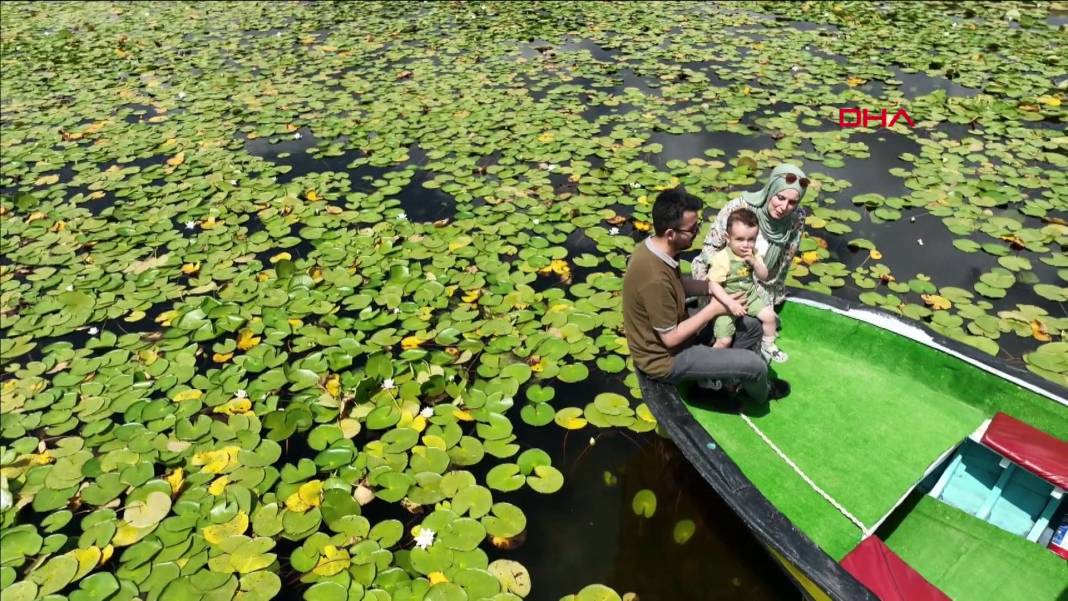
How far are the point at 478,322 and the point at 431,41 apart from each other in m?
8.35


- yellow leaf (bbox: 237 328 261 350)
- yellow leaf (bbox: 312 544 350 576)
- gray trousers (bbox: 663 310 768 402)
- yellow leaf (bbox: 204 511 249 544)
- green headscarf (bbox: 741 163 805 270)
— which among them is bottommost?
yellow leaf (bbox: 312 544 350 576)

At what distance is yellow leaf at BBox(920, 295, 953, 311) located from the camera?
4031 mm

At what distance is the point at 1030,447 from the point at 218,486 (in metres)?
4.02

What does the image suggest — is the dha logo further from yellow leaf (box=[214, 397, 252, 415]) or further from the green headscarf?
yellow leaf (box=[214, 397, 252, 415])

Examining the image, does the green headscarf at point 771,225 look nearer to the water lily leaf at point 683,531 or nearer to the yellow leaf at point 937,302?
the water lily leaf at point 683,531

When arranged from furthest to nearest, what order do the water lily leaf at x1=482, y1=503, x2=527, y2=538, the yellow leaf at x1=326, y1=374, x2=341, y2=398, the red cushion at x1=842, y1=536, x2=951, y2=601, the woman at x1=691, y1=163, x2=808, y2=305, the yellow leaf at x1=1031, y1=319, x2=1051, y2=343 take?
the yellow leaf at x1=1031, y1=319, x2=1051, y2=343 < the yellow leaf at x1=326, y1=374, x2=341, y2=398 < the woman at x1=691, y1=163, x2=808, y2=305 < the water lily leaf at x1=482, y1=503, x2=527, y2=538 < the red cushion at x1=842, y1=536, x2=951, y2=601

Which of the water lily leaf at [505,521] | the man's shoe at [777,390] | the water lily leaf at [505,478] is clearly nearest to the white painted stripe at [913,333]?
the man's shoe at [777,390]

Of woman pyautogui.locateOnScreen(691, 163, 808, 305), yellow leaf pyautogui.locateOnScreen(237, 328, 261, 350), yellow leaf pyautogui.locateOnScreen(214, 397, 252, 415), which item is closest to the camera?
woman pyautogui.locateOnScreen(691, 163, 808, 305)

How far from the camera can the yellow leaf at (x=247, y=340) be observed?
3984 millimetres

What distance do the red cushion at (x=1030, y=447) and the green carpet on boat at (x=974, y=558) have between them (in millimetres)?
349

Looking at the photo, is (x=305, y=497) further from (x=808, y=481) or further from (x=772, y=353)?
(x=772, y=353)

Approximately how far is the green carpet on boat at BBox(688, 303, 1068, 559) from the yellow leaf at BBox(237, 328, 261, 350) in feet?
10.1

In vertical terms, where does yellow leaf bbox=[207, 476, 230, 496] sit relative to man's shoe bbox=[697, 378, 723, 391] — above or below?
below

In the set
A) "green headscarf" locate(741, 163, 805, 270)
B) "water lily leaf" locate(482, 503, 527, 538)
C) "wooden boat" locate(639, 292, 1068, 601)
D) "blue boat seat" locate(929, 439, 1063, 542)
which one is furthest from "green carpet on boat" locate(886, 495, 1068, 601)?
"water lily leaf" locate(482, 503, 527, 538)
